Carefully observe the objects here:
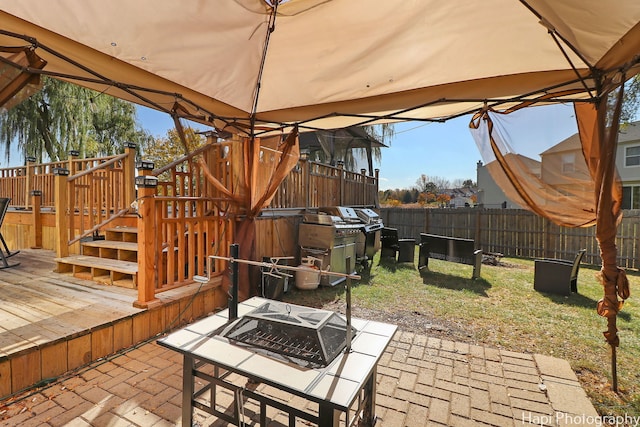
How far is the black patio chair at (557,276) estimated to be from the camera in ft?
16.1

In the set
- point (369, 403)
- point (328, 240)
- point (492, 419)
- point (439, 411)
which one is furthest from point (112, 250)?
point (492, 419)

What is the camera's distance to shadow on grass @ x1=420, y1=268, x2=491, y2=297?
17.5 feet

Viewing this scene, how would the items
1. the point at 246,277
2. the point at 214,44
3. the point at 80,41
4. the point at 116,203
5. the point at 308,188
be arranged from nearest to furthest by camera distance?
1. the point at 80,41
2. the point at 214,44
3. the point at 246,277
4. the point at 116,203
5. the point at 308,188

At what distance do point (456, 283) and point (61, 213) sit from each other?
23.1 ft

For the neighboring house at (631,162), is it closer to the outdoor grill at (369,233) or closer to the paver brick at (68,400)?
the outdoor grill at (369,233)

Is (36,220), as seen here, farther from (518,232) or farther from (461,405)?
(518,232)

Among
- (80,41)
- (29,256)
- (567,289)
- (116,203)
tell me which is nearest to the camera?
(80,41)

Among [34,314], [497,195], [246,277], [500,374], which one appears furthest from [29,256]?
[497,195]

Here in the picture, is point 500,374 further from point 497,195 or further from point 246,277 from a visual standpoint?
point 497,195

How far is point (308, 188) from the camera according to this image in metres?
6.55

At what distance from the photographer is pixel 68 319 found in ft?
9.26

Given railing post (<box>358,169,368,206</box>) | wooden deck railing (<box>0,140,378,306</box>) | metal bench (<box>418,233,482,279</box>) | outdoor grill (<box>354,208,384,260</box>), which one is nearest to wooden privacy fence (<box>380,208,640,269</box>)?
railing post (<box>358,169,368,206</box>)

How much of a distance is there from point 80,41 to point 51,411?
268cm

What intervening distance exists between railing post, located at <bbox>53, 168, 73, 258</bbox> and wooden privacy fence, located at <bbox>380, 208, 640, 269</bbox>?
10488 millimetres
